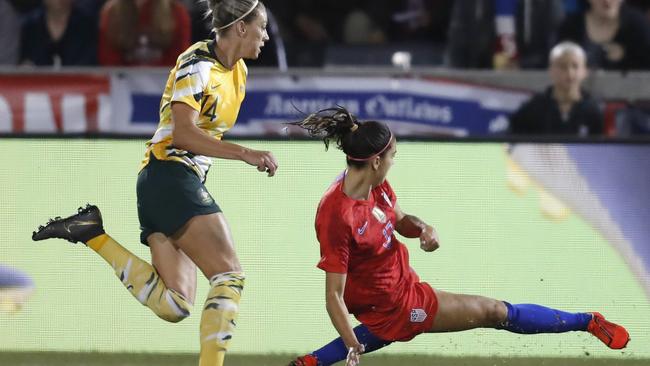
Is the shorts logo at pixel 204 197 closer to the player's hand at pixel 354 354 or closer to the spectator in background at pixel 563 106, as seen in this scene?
the player's hand at pixel 354 354

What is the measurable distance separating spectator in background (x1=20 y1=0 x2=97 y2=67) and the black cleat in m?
3.30

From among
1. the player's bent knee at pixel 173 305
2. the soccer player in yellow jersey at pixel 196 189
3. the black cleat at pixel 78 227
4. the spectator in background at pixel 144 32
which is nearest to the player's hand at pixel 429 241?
the soccer player in yellow jersey at pixel 196 189

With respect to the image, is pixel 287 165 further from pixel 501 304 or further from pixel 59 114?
pixel 59 114

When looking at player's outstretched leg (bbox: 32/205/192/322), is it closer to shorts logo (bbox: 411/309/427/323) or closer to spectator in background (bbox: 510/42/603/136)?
shorts logo (bbox: 411/309/427/323)

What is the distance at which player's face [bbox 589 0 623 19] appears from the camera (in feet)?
31.4

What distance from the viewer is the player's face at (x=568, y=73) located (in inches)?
344

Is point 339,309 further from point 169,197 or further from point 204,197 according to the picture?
point 169,197

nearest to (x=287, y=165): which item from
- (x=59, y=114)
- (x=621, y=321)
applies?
(x=621, y=321)

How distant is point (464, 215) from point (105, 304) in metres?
1.71

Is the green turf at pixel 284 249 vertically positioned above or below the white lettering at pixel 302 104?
below

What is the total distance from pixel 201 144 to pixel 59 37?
14.5 ft

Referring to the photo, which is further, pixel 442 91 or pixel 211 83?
pixel 442 91

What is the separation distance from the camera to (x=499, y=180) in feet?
22.8

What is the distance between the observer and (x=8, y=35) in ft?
33.5
